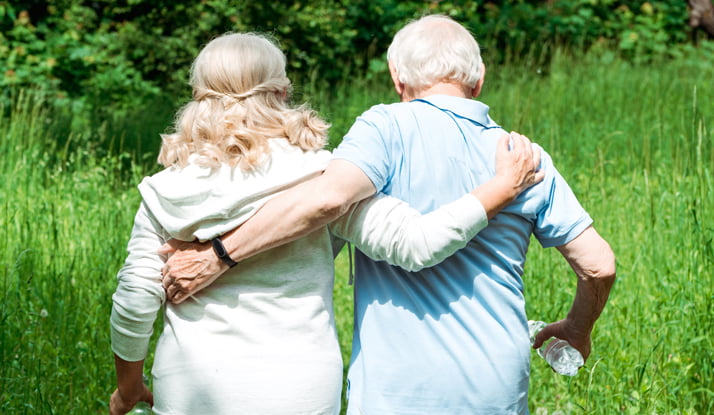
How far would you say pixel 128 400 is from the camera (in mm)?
2545

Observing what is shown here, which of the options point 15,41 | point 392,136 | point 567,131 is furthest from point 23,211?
point 15,41

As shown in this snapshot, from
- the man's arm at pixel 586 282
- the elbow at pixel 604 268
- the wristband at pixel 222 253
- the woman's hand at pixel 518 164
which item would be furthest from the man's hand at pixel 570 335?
the wristband at pixel 222 253

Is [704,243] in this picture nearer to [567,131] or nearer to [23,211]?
[23,211]

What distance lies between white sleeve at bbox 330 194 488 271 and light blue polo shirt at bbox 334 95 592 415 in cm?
7

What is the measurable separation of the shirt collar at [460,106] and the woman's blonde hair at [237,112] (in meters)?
0.31

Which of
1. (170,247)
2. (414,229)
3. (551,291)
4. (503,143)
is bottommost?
(551,291)

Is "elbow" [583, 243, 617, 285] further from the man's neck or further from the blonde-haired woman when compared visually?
the man's neck

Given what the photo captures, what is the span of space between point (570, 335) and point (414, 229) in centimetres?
77

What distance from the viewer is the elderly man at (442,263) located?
220 cm

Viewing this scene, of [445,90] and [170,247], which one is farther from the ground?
[445,90]

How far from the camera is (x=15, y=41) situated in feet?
39.9

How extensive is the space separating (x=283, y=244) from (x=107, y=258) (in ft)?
8.49

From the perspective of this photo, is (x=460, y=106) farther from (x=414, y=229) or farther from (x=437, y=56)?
(x=414, y=229)

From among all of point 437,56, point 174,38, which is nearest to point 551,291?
point 437,56
